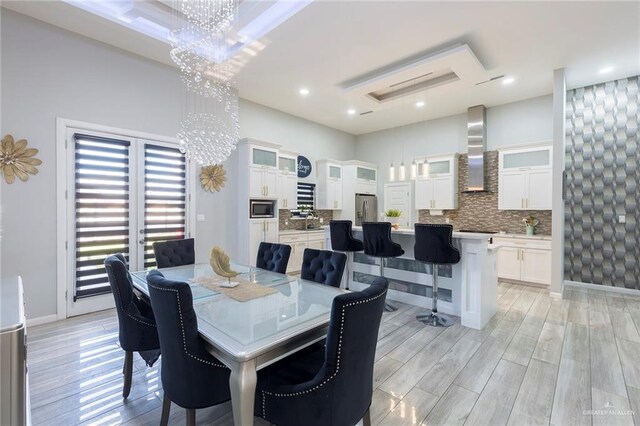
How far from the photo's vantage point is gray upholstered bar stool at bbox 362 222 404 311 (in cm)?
359

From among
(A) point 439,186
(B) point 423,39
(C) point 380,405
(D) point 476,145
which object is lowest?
(C) point 380,405

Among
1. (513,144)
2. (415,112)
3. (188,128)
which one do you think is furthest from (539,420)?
(415,112)

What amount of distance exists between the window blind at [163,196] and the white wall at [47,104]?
41 cm

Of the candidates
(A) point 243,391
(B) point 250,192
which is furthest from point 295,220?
(A) point 243,391

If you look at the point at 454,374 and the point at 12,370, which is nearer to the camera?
the point at 12,370

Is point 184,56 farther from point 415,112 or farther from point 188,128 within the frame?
point 415,112

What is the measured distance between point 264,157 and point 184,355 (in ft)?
14.4

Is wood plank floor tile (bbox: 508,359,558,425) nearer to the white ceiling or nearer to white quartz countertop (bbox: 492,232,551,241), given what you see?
white quartz countertop (bbox: 492,232,551,241)

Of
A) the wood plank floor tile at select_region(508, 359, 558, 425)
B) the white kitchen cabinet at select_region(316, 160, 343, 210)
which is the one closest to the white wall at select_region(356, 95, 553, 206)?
the white kitchen cabinet at select_region(316, 160, 343, 210)

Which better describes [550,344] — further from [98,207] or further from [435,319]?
[98,207]

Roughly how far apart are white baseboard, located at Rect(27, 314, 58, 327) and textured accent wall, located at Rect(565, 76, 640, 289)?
7.76 meters

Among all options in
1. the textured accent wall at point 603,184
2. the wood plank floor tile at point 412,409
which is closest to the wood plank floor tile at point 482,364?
the wood plank floor tile at point 412,409

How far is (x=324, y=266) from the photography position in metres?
2.54

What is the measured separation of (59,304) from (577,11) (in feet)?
22.2
